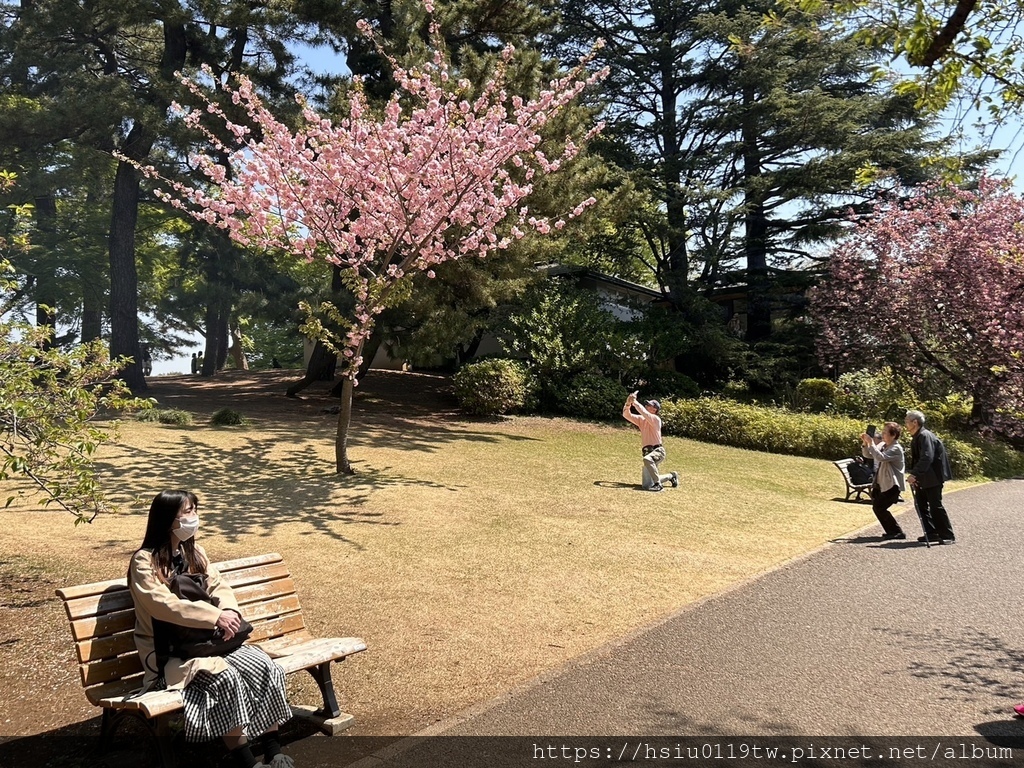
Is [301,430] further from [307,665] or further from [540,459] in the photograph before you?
[307,665]

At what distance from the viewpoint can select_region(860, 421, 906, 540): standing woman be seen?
9906 mm

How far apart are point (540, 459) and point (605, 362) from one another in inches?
341

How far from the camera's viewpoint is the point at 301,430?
16.8 m

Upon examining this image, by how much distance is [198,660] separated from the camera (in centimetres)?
386

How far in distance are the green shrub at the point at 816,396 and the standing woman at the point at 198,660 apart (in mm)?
22355

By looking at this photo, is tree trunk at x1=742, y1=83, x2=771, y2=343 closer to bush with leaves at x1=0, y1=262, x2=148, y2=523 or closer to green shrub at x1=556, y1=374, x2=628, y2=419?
green shrub at x1=556, y1=374, x2=628, y2=419

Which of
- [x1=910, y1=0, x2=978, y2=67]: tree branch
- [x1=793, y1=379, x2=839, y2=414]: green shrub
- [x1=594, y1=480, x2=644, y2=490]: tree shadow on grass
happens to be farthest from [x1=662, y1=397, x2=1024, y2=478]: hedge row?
[x1=910, y1=0, x2=978, y2=67]: tree branch

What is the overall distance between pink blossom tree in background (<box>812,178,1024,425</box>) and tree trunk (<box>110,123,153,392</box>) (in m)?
23.4

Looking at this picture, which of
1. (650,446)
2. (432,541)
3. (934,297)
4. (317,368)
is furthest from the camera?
(317,368)

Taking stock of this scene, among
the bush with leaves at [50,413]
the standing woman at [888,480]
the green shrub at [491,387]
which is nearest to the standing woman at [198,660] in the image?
the bush with leaves at [50,413]

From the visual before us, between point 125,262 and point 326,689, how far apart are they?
24.9 metres

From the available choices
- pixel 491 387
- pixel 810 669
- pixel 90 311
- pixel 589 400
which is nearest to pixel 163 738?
pixel 810 669

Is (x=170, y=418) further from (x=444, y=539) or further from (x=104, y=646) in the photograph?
(x=104, y=646)

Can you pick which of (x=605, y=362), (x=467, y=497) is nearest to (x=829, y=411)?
(x=605, y=362)
